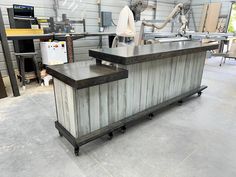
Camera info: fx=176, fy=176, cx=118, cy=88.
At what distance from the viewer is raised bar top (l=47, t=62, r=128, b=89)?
1565mm

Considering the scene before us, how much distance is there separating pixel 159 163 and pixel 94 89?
3.21 ft

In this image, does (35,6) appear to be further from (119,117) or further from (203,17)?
(203,17)

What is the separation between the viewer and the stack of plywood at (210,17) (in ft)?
27.2

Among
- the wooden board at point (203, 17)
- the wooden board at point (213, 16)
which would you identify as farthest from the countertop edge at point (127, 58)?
the wooden board at point (203, 17)

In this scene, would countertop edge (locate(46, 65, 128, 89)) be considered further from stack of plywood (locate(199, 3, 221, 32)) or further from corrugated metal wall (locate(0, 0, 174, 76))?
stack of plywood (locate(199, 3, 221, 32))

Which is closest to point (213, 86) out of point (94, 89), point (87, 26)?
point (94, 89)

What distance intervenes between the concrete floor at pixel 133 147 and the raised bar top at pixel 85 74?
777 millimetres

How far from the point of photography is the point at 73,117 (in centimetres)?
176

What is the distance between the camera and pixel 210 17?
335 inches

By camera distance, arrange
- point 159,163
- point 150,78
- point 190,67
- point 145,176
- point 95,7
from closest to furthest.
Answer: point 145,176 → point 159,163 → point 150,78 → point 190,67 → point 95,7

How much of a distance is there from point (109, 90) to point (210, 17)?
28.5 feet

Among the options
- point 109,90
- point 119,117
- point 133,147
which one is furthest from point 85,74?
point 133,147

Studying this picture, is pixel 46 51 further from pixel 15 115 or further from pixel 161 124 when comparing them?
pixel 161 124

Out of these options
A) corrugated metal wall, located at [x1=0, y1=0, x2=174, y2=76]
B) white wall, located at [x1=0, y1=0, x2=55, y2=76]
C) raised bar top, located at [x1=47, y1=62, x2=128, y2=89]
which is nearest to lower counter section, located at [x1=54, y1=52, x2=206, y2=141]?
raised bar top, located at [x1=47, y1=62, x2=128, y2=89]
